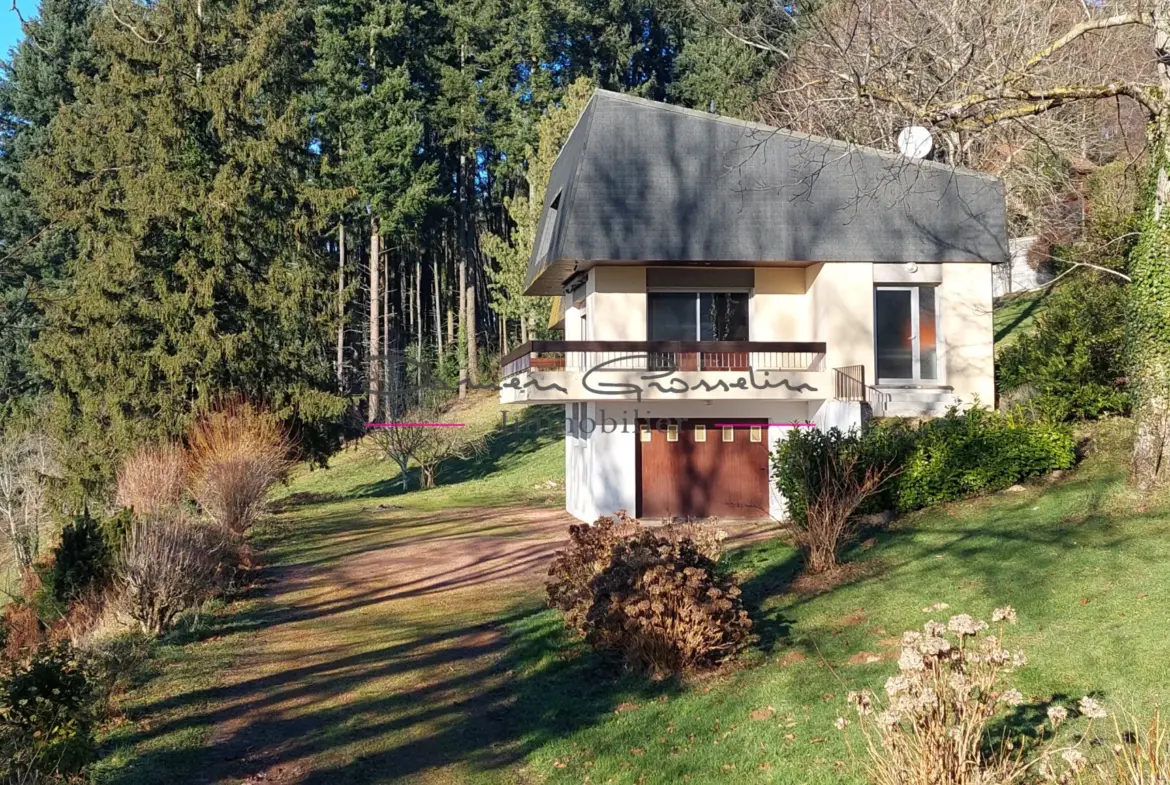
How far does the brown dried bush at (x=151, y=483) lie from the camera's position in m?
19.1

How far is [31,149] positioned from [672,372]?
36773 millimetres

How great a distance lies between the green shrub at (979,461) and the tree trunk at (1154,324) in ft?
7.90

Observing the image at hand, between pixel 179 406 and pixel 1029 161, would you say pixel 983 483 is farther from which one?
pixel 179 406

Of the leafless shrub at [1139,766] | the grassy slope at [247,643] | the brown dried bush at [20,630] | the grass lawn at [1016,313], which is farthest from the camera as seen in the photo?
the grass lawn at [1016,313]

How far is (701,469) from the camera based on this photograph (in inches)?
896

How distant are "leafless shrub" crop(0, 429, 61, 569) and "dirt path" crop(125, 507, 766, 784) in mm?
6200

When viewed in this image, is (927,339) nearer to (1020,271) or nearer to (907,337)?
(907,337)

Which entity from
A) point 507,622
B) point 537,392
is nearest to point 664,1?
point 537,392

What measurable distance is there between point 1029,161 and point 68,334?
28.1 metres

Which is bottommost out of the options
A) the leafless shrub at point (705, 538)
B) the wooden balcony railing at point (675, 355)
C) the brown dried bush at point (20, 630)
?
the brown dried bush at point (20, 630)

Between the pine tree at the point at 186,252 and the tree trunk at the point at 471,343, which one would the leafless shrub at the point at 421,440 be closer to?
the pine tree at the point at 186,252

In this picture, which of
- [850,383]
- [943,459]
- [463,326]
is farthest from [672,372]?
[463,326]

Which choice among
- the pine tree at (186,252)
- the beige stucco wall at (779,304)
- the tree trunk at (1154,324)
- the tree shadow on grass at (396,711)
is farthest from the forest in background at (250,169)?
the tree shadow on grass at (396,711)

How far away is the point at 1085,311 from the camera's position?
18812 mm
